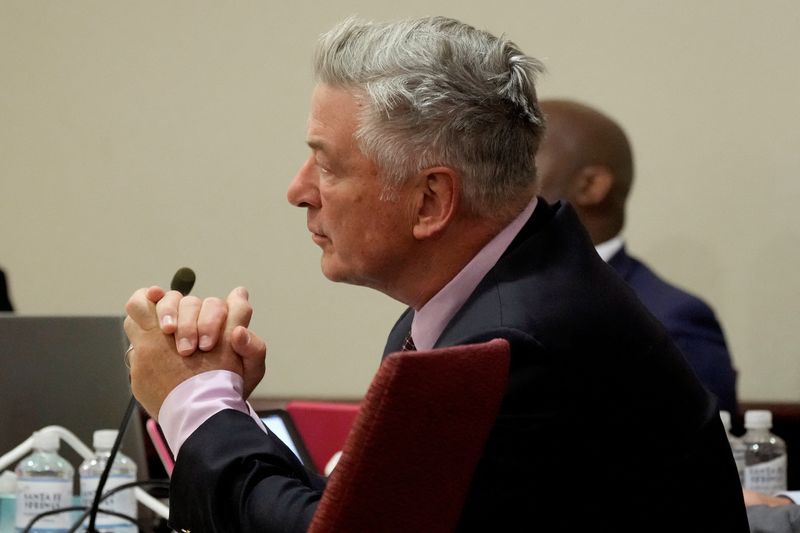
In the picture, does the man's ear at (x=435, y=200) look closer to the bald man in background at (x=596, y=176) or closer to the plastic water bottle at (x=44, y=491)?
the plastic water bottle at (x=44, y=491)

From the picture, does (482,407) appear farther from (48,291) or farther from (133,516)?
(48,291)

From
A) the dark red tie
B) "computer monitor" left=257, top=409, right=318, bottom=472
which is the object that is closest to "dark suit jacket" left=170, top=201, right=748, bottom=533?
the dark red tie

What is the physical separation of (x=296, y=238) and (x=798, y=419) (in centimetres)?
151

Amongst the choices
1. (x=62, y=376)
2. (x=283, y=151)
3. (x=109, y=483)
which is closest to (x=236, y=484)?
(x=109, y=483)

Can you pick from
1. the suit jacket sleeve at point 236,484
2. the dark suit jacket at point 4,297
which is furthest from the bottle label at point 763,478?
the dark suit jacket at point 4,297

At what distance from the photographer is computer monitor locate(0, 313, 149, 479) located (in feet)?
7.22

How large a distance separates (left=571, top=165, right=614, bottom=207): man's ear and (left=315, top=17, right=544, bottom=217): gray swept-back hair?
174 centimetres

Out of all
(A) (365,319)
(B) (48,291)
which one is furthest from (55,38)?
(A) (365,319)

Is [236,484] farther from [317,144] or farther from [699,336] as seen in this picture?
[699,336]

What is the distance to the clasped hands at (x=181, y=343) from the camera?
141 cm

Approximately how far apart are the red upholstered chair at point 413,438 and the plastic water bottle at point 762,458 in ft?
5.02

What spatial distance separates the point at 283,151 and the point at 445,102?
2485mm

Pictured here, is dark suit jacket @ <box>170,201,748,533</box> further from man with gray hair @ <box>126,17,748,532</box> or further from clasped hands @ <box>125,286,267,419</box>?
clasped hands @ <box>125,286,267,419</box>

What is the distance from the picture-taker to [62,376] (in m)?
2.24
